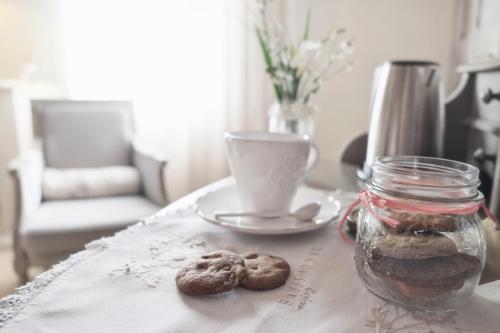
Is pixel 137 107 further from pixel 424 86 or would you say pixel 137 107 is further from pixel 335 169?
pixel 424 86

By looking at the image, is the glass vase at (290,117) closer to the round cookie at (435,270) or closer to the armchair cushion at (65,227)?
the armchair cushion at (65,227)

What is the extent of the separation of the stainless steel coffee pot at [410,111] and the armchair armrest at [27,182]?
1.17m

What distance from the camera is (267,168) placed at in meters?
0.51

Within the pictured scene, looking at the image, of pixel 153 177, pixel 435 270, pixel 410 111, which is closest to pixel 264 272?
pixel 435 270

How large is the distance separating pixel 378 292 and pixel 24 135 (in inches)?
86.1

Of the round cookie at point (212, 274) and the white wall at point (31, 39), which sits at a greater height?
the white wall at point (31, 39)

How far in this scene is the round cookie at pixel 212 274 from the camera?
347mm

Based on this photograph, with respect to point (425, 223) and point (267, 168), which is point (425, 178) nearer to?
point (425, 223)

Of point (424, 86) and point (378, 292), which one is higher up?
point (424, 86)

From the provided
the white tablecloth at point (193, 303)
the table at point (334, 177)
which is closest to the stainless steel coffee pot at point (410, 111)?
the table at point (334, 177)

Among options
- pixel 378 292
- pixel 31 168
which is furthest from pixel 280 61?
pixel 31 168

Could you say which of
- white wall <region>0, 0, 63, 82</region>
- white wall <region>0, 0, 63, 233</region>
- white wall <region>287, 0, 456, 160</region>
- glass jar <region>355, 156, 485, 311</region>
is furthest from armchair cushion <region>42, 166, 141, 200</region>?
glass jar <region>355, 156, 485, 311</region>

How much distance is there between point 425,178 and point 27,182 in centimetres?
137

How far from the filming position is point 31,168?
139 centimetres
